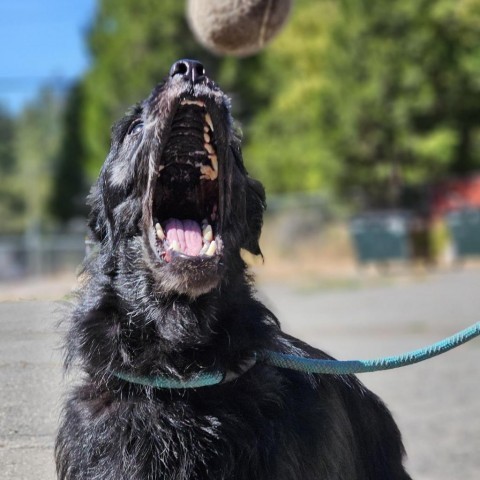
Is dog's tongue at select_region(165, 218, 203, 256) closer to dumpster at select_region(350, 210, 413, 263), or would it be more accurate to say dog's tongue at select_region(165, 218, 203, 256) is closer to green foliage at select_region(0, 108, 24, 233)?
dumpster at select_region(350, 210, 413, 263)

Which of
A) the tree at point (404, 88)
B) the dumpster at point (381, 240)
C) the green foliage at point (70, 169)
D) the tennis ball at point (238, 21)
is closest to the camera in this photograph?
the tennis ball at point (238, 21)

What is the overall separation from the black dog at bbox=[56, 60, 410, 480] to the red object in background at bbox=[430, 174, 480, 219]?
2483 cm

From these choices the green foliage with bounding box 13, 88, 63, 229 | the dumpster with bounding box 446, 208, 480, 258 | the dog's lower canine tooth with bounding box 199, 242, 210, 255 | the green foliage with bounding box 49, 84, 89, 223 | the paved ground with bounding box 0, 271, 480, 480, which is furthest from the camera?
the green foliage with bounding box 13, 88, 63, 229

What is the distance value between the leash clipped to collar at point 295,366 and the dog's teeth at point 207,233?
1.49 ft

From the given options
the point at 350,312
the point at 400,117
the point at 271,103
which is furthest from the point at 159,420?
the point at 271,103

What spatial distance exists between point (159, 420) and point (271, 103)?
115ft

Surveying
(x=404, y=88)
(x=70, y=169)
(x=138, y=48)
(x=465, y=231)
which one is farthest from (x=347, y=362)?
(x=70, y=169)

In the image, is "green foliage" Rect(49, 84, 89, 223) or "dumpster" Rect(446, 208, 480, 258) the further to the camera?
"green foliage" Rect(49, 84, 89, 223)

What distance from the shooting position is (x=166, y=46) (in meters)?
36.9

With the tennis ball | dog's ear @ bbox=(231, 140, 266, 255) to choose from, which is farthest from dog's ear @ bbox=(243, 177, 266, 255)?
the tennis ball

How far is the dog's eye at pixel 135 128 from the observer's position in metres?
3.11

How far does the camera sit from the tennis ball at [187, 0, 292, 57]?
7000mm

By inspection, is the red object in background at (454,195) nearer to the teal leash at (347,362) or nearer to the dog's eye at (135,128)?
the teal leash at (347,362)

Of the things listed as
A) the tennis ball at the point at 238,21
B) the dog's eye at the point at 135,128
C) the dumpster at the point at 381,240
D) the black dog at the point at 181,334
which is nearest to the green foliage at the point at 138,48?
the dumpster at the point at 381,240
